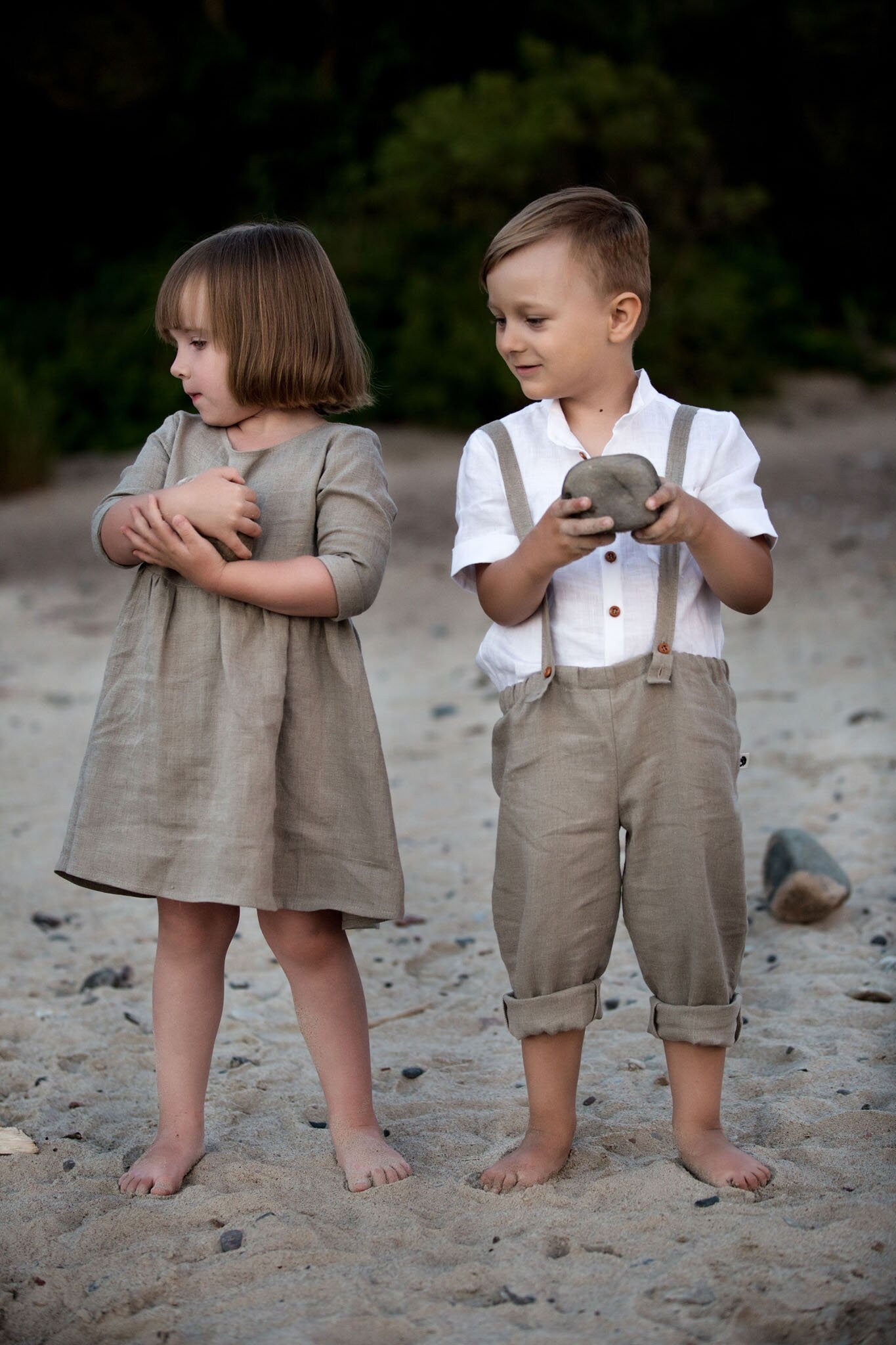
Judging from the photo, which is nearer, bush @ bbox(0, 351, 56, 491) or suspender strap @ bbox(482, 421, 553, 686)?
suspender strap @ bbox(482, 421, 553, 686)

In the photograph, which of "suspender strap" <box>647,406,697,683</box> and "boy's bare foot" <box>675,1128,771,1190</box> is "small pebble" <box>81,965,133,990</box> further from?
"suspender strap" <box>647,406,697,683</box>

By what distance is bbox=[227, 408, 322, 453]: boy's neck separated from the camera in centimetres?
223

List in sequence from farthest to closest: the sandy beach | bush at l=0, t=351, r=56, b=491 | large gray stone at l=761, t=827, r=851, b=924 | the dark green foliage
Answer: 1. the dark green foliage
2. bush at l=0, t=351, r=56, b=491
3. large gray stone at l=761, t=827, r=851, b=924
4. the sandy beach

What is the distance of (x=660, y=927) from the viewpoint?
2.08 metres

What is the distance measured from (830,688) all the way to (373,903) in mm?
3476

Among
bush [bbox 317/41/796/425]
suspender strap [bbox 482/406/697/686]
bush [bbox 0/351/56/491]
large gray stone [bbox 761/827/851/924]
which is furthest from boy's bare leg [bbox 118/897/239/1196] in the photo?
bush [bbox 317/41/796/425]

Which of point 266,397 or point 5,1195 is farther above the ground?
point 266,397

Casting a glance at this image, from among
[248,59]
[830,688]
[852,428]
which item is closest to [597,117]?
[852,428]

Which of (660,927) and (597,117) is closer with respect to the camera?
(660,927)

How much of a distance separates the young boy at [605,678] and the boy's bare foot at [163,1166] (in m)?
0.50

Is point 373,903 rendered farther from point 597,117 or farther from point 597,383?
point 597,117

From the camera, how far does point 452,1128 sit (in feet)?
7.90

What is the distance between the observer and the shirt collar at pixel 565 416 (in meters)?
2.13

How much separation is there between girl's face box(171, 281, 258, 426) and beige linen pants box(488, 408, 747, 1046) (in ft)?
1.56
